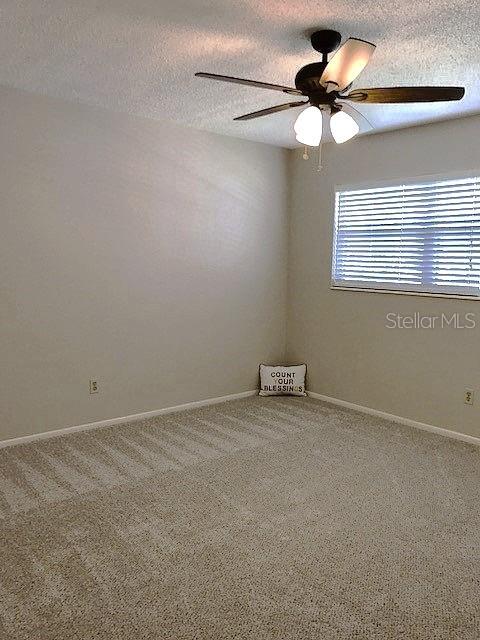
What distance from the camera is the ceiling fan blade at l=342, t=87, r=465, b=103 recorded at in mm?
2201

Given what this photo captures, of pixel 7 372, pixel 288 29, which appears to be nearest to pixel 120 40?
pixel 288 29

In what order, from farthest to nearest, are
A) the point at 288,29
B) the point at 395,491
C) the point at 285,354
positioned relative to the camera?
the point at 285,354 → the point at 395,491 → the point at 288,29

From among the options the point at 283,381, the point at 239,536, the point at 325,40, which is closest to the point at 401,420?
the point at 283,381

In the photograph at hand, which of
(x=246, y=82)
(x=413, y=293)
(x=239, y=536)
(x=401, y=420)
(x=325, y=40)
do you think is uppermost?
(x=325, y=40)

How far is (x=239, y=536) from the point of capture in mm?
2557

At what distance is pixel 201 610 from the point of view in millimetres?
2016

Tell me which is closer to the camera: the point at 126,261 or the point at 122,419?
the point at 126,261

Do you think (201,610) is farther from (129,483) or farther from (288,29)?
(288,29)

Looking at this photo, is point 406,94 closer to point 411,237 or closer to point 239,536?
point 411,237

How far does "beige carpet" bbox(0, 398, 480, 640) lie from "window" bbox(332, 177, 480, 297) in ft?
4.20

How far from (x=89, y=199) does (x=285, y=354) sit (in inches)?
101

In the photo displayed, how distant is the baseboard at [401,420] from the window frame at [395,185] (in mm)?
1050
